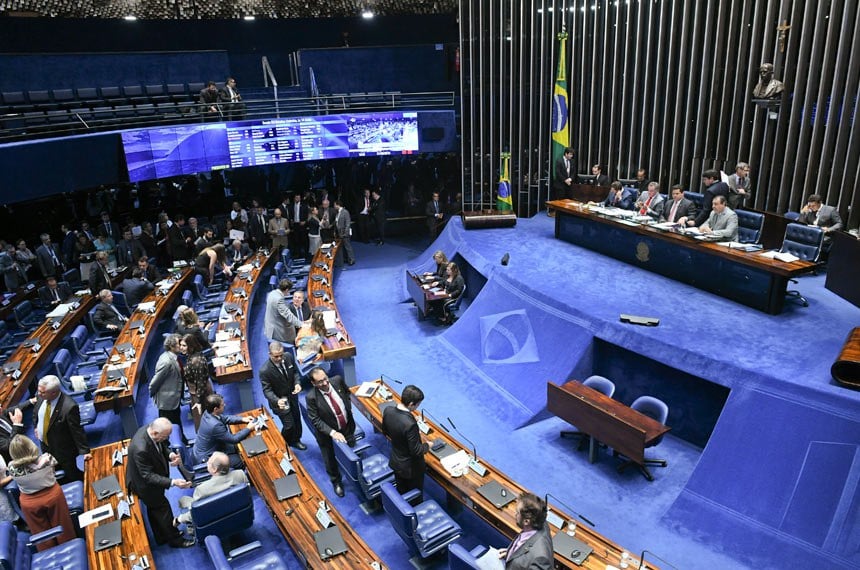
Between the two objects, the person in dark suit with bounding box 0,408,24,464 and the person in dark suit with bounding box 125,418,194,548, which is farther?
the person in dark suit with bounding box 0,408,24,464

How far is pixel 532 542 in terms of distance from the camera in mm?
4016

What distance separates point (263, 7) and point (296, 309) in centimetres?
1311

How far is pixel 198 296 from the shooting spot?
11680 mm

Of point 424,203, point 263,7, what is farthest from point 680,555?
point 263,7

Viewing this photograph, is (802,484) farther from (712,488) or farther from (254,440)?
(254,440)

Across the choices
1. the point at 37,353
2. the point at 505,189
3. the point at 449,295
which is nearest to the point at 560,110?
the point at 505,189

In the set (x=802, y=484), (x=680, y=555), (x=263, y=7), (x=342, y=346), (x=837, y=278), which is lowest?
(x=680, y=555)

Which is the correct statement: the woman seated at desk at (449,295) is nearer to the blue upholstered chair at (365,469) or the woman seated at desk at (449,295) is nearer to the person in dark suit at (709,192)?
the person in dark suit at (709,192)

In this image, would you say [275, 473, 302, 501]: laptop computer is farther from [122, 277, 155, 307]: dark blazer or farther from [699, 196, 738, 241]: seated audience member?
[699, 196, 738, 241]: seated audience member

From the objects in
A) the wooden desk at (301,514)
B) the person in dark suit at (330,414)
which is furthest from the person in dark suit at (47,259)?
the person in dark suit at (330,414)

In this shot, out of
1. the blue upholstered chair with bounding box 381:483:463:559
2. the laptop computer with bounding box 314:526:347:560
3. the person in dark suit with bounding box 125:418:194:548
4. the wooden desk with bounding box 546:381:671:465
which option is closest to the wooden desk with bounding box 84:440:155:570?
the person in dark suit with bounding box 125:418:194:548

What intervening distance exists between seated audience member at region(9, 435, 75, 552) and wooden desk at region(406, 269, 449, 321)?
6636mm

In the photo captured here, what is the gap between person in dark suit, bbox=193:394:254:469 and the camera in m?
5.90

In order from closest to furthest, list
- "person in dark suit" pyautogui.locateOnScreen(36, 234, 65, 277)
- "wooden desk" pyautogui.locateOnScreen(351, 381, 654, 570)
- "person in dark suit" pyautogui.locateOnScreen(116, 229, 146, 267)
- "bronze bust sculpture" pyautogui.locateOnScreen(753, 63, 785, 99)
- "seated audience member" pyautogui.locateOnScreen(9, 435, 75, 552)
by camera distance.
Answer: "wooden desk" pyautogui.locateOnScreen(351, 381, 654, 570), "seated audience member" pyautogui.locateOnScreen(9, 435, 75, 552), "bronze bust sculpture" pyautogui.locateOnScreen(753, 63, 785, 99), "person in dark suit" pyautogui.locateOnScreen(36, 234, 65, 277), "person in dark suit" pyautogui.locateOnScreen(116, 229, 146, 267)
